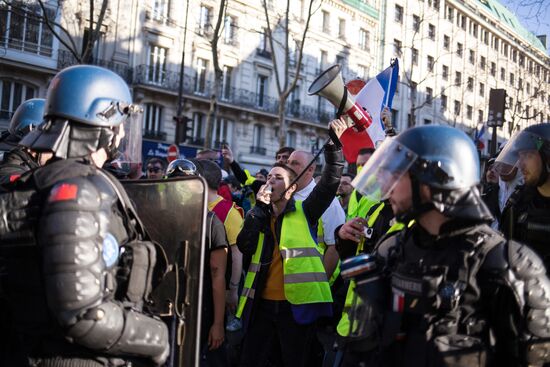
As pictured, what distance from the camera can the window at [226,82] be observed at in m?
28.7

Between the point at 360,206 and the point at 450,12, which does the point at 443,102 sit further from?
the point at 360,206

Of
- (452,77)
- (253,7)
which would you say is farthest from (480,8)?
(253,7)

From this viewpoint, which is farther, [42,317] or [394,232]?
[394,232]

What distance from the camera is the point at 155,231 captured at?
95.4 inches

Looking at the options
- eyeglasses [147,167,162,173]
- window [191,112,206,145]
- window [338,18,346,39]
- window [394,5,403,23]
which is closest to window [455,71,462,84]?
window [394,5,403,23]

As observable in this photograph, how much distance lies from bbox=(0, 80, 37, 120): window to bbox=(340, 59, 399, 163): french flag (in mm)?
20812

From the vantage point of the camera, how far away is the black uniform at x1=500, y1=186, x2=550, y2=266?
2809 millimetres

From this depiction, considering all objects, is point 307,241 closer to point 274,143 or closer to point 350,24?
point 274,143

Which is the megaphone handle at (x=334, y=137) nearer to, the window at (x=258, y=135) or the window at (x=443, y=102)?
the window at (x=258, y=135)

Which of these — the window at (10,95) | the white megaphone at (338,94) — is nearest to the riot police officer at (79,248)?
the white megaphone at (338,94)

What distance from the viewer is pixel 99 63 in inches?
933

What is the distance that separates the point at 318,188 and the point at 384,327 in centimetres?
176

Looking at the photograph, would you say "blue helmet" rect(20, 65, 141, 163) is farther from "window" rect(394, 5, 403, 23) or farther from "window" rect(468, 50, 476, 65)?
"window" rect(468, 50, 476, 65)

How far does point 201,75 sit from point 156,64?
9.04 feet
